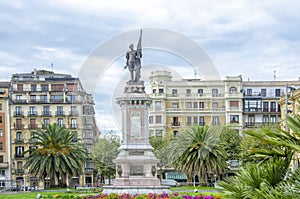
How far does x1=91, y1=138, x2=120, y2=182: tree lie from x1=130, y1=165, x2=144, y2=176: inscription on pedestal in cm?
1795

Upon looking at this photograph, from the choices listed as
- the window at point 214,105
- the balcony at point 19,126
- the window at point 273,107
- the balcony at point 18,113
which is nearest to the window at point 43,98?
the balcony at point 18,113

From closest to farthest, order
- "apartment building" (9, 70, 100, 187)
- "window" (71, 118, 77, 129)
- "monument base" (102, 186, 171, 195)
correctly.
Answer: "monument base" (102, 186, 171, 195), "apartment building" (9, 70, 100, 187), "window" (71, 118, 77, 129)

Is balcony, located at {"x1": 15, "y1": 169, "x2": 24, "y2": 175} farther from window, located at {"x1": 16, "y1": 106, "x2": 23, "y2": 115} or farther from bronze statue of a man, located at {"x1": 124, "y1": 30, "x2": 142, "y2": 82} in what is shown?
bronze statue of a man, located at {"x1": 124, "y1": 30, "x2": 142, "y2": 82}

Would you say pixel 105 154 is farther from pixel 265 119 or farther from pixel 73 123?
pixel 265 119

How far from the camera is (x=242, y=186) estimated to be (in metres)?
16.1

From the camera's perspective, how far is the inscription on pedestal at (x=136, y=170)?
50.3 m

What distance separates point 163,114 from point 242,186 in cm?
7883

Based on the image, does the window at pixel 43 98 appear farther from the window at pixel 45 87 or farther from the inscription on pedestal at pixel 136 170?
the inscription on pedestal at pixel 136 170

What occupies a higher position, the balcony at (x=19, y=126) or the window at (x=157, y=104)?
the window at (x=157, y=104)

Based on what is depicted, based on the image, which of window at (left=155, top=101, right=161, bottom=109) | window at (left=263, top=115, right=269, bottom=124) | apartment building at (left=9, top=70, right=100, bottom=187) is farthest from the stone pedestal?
window at (left=263, top=115, right=269, bottom=124)

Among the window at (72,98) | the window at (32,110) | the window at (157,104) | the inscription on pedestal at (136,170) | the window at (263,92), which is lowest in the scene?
the inscription on pedestal at (136,170)

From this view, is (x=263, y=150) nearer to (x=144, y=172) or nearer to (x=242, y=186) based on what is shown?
(x=242, y=186)

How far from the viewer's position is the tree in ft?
236

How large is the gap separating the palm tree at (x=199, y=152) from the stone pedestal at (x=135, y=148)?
1479 cm
